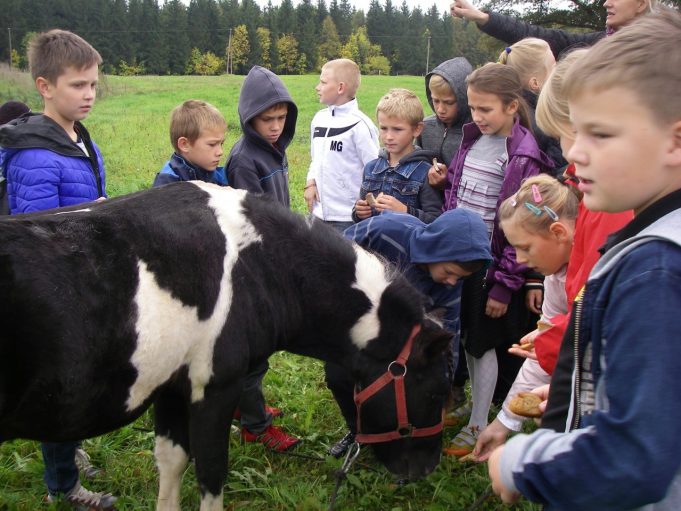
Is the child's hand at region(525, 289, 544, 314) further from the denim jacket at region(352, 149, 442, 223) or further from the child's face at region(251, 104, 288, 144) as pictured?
the child's face at region(251, 104, 288, 144)

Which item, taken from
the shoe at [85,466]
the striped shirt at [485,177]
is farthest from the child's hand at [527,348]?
the shoe at [85,466]

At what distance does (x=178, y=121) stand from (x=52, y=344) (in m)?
1.71

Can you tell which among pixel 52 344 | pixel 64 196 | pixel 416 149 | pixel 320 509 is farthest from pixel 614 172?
pixel 416 149

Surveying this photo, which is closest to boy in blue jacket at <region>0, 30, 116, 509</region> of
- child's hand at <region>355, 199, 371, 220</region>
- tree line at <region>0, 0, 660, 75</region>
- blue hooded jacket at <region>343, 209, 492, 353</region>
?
blue hooded jacket at <region>343, 209, 492, 353</region>

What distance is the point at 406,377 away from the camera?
8.79 ft

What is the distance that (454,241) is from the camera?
277cm

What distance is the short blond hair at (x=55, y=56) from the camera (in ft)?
10.0

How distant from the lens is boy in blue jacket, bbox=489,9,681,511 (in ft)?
3.14

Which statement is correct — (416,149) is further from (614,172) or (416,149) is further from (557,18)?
(557,18)

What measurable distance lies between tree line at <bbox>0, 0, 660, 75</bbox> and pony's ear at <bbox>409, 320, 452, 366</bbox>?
57701 millimetres

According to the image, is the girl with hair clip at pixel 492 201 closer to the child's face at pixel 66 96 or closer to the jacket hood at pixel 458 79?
the jacket hood at pixel 458 79

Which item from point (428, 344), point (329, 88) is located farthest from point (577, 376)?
point (329, 88)

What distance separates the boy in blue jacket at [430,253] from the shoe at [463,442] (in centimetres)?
64

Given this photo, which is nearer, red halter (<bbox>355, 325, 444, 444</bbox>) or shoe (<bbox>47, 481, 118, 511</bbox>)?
red halter (<bbox>355, 325, 444, 444</bbox>)
